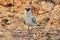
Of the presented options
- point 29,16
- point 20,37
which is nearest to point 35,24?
point 29,16

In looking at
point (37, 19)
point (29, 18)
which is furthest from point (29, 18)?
point (37, 19)

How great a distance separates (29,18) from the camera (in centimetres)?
715

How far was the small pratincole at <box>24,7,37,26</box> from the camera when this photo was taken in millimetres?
7027

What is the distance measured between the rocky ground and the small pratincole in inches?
4.9

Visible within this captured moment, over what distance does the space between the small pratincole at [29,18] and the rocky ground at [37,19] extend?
0.13 m

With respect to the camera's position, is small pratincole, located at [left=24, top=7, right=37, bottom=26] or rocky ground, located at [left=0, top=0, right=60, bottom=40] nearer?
rocky ground, located at [left=0, top=0, right=60, bottom=40]

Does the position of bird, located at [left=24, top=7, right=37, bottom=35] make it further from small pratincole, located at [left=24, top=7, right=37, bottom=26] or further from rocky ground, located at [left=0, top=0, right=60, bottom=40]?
rocky ground, located at [left=0, top=0, right=60, bottom=40]

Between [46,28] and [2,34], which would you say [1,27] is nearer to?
[2,34]

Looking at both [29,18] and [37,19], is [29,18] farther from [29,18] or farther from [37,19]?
[37,19]

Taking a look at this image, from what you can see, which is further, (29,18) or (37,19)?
(37,19)

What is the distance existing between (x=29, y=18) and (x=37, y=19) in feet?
0.82

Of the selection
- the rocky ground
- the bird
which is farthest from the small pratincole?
the rocky ground

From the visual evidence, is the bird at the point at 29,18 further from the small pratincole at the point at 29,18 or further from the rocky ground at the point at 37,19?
the rocky ground at the point at 37,19

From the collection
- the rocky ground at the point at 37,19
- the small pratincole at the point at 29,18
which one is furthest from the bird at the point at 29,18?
the rocky ground at the point at 37,19
